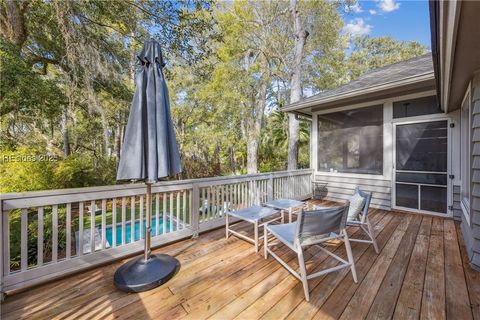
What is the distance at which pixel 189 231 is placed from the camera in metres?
3.29

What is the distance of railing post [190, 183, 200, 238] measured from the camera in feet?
10.7

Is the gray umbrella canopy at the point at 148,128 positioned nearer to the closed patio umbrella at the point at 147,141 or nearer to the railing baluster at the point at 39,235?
the closed patio umbrella at the point at 147,141

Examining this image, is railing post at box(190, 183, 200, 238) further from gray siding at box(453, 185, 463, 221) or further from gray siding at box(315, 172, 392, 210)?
gray siding at box(453, 185, 463, 221)

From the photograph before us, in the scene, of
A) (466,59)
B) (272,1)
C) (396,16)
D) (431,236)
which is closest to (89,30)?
(466,59)

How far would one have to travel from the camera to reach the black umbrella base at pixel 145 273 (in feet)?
6.69

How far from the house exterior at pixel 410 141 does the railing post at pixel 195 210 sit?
3.21 meters

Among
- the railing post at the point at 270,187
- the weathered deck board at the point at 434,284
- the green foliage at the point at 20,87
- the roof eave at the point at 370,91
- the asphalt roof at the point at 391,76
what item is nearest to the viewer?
the weathered deck board at the point at 434,284

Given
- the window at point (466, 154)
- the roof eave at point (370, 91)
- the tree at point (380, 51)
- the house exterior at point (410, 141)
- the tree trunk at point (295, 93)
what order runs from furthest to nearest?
the tree at point (380, 51), the tree trunk at point (295, 93), the roof eave at point (370, 91), the window at point (466, 154), the house exterior at point (410, 141)

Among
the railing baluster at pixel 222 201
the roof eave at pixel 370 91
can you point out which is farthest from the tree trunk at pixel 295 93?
the railing baluster at pixel 222 201

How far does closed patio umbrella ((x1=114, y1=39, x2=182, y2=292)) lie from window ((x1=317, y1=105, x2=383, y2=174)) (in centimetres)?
471

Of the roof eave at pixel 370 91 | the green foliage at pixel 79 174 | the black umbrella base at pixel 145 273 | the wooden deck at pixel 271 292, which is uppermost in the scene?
the roof eave at pixel 370 91

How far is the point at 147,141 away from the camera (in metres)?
2.13

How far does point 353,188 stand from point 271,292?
4262mm

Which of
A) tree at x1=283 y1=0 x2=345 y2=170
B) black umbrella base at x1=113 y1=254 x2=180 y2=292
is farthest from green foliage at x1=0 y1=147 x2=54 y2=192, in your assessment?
tree at x1=283 y1=0 x2=345 y2=170
